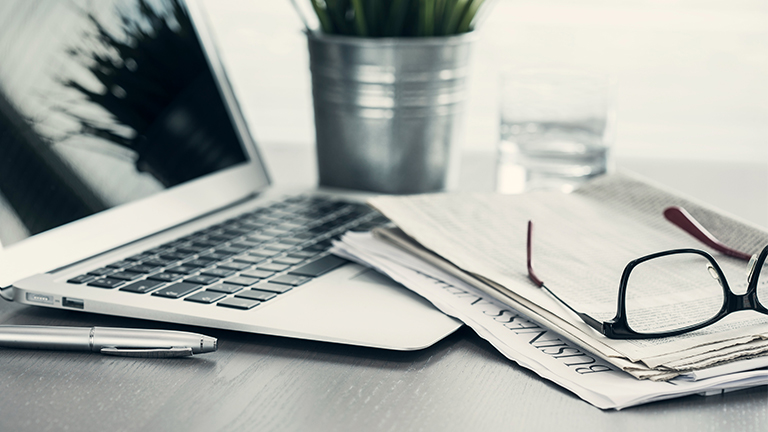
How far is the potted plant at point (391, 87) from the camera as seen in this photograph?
76 cm

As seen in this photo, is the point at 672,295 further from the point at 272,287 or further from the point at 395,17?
the point at 395,17

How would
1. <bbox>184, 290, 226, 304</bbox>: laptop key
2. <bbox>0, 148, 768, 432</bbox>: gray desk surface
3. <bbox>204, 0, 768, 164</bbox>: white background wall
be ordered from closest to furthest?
1. <bbox>0, 148, 768, 432</bbox>: gray desk surface
2. <bbox>184, 290, 226, 304</bbox>: laptop key
3. <bbox>204, 0, 768, 164</bbox>: white background wall

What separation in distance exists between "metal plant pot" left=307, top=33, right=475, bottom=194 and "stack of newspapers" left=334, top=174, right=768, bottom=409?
0.57 ft

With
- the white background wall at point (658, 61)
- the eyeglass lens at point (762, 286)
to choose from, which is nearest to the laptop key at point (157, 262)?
the eyeglass lens at point (762, 286)

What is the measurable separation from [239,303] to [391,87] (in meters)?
0.37

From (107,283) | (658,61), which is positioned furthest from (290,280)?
(658,61)

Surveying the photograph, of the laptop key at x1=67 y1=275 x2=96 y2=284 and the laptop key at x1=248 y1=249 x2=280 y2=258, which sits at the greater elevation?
the laptop key at x1=67 y1=275 x2=96 y2=284

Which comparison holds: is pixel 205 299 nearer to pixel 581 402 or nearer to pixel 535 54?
pixel 581 402

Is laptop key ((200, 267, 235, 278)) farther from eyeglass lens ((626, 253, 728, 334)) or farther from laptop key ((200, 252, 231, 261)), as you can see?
eyeglass lens ((626, 253, 728, 334))

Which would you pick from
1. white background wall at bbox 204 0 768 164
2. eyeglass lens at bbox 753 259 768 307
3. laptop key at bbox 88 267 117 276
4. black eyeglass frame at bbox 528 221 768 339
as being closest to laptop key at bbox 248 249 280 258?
laptop key at bbox 88 267 117 276

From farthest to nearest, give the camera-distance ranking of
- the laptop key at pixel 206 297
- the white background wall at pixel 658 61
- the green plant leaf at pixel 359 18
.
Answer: the white background wall at pixel 658 61 → the green plant leaf at pixel 359 18 → the laptop key at pixel 206 297

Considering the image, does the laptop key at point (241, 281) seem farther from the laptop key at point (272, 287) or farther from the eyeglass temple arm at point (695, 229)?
the eyeglass temple arm at point (695, 229)

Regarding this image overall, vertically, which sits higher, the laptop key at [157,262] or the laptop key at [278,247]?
the laptop key at [157,262]

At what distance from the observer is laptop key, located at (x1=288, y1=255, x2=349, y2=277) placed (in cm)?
53
